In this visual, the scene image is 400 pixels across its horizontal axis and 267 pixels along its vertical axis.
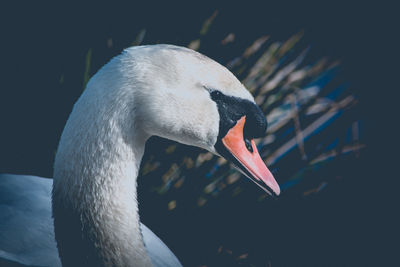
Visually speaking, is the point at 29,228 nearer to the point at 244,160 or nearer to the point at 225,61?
the point at 244,160

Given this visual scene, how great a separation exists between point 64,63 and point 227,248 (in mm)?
1070

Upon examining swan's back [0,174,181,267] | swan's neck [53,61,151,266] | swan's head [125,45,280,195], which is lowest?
swan's back [0,174,181,267]

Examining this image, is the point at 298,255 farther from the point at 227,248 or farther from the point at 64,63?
the point at 64,63

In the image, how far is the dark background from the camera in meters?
1.76

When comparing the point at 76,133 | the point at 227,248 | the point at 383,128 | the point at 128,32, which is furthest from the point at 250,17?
the point at 76,133

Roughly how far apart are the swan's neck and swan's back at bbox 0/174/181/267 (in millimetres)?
199

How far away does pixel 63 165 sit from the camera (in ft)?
2.91

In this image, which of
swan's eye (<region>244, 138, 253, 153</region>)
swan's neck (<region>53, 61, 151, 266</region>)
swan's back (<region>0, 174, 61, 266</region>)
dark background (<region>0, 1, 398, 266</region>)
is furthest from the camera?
dark background (<region>0, 1, 398, 266</region>)

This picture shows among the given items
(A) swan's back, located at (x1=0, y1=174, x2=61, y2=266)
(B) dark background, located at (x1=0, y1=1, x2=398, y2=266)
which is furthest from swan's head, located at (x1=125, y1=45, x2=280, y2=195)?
(B) dark background, located at (x1=0, y1=1, x2=398, y2=266)

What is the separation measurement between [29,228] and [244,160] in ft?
2.05

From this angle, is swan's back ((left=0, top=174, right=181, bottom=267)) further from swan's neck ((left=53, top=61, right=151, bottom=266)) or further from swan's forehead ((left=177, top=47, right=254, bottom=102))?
swan's forehead ((left=177, top=47, right=254, bottom=102))

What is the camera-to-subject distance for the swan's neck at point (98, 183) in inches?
33.9

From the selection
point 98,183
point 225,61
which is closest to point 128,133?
point 98,183

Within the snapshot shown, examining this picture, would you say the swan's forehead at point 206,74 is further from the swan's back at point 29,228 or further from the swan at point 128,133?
the swan's back at point 29,228
